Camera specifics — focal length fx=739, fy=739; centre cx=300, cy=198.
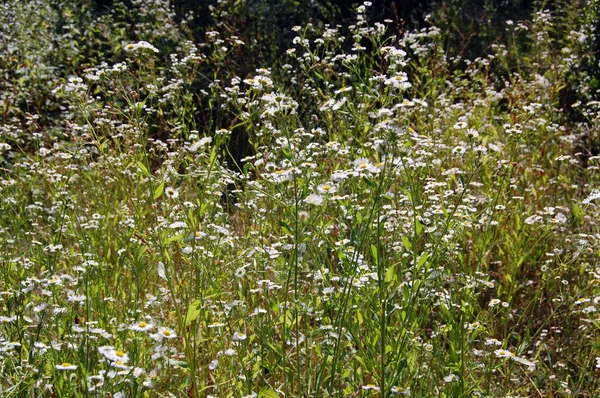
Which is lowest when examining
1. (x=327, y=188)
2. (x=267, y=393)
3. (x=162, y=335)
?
(x=267, y=393)

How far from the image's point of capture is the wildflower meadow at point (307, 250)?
Answer: 2.20 metres

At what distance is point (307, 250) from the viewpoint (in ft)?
8.70

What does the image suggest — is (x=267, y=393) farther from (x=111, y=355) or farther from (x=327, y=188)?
(x=327, y=188)

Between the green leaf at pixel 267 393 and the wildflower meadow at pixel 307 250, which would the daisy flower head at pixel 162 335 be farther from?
the green leaf at pixel 267 393

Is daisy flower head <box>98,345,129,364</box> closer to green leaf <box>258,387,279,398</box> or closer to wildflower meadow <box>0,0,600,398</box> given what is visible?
wildflower meadow <box>0,0,600,398</box>

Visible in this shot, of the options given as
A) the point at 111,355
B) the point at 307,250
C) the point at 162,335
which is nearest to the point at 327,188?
the point at 307,250

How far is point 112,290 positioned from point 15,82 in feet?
11.3

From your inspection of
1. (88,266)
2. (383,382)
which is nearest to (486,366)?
(383,382)

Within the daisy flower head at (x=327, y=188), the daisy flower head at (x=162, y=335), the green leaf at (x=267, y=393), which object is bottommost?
the green leaf at (x=267, y=393)

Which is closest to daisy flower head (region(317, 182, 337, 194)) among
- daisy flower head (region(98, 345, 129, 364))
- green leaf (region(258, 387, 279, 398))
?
green leaf (region(258, 387, 279, 398))

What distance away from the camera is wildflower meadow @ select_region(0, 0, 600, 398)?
7.22ft

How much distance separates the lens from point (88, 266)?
2486 millimetres

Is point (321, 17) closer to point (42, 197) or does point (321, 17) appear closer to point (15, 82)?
point (15, 82)

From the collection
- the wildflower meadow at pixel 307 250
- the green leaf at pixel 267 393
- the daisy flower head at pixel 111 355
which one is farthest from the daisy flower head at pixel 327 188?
→ the daisy flower head at pixel 111 355
